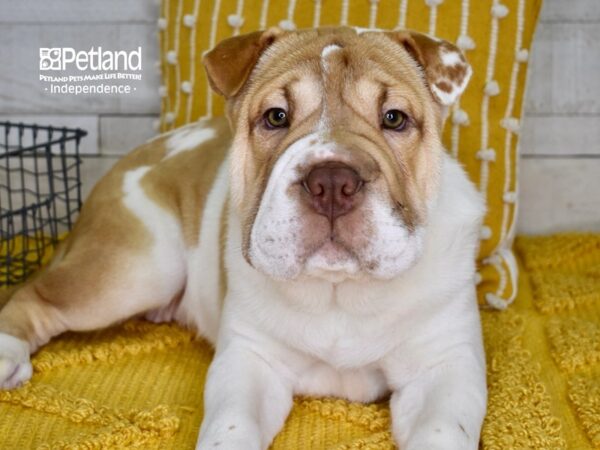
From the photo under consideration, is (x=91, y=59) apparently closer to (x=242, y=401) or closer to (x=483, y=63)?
(x=483, y=63)

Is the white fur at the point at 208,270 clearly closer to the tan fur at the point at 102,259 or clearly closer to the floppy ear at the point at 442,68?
the tan fur at the point at 102,259

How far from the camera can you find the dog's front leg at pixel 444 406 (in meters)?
1.55

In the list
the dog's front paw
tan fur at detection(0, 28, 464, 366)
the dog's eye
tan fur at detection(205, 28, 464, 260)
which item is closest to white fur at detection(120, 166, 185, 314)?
tan fur at detection(0, 28, 464, 366)

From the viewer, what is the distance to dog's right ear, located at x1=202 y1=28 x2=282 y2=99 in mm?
1793

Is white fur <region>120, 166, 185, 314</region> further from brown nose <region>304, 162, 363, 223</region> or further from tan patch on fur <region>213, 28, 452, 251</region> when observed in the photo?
brown nose <region>304, 162, 363, 223</region>

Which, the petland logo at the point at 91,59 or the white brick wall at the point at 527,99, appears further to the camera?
the petland logo at the point at 91,59

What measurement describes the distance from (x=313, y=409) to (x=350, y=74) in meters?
0.68

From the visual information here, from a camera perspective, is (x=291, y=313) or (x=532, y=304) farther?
(x=532, y=304)

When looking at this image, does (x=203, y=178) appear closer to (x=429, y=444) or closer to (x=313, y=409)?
(x=313, y=409)

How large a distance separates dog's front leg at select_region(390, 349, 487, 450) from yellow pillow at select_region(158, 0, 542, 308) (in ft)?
2.19

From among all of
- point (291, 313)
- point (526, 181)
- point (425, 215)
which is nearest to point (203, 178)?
point (291, 313)

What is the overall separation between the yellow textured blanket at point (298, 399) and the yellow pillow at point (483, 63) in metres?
0.20

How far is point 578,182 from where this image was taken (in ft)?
10.1

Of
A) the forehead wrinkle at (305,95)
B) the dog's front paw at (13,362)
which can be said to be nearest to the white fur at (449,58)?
the forehead wrinkle at (305,95)
